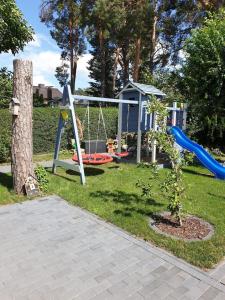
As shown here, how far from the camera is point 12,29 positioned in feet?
36.1

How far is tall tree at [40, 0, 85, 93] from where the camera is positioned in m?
23.2

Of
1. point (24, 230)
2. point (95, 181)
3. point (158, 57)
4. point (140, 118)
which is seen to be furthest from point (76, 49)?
point (24, 230)

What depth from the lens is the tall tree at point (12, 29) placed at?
1048 cm

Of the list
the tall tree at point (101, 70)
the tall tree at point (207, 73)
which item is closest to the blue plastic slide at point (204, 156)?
the tall tree at point (207, 73)

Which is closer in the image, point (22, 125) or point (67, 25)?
point (22, 125)

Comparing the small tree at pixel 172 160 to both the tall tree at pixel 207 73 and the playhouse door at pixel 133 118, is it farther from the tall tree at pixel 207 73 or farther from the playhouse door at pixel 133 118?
the tall tree at pixel 207 73

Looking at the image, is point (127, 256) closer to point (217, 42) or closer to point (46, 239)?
point (46, 239)

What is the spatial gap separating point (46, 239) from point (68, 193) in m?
2.38

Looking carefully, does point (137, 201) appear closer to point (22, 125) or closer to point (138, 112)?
point (22, 125)

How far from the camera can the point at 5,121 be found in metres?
11.1

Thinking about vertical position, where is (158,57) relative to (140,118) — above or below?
above

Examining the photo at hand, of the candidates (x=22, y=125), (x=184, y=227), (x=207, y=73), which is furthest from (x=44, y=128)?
(x=184, y=227)

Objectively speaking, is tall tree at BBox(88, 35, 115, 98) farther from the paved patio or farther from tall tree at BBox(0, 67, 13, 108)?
the paved patio

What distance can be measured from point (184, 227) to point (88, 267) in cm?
197
